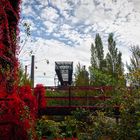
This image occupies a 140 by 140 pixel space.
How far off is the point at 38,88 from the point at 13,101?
19.8 feet

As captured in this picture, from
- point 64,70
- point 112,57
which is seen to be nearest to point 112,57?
point 112,57

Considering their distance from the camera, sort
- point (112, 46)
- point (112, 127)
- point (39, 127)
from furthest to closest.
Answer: point (112, 46)
point (39, 127)
point (112, 127)

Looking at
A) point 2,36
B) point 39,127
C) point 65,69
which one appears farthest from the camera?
point 65,69

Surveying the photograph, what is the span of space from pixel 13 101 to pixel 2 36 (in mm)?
2007

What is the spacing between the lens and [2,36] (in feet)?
38.2

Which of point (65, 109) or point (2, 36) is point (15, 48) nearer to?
point (2, 36)

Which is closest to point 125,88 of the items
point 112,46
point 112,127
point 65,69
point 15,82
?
point 112,127

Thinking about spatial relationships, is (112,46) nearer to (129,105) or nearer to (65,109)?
(65,109)

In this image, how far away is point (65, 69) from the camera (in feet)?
150

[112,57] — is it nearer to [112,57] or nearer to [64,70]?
[112,57]

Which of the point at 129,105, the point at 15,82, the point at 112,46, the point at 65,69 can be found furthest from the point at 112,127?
A: the point at 112,46

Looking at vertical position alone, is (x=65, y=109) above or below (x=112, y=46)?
below

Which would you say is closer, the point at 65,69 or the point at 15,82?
the point at 15,82

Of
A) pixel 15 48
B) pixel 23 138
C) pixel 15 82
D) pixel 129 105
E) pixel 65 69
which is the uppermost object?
pixel 65 69
